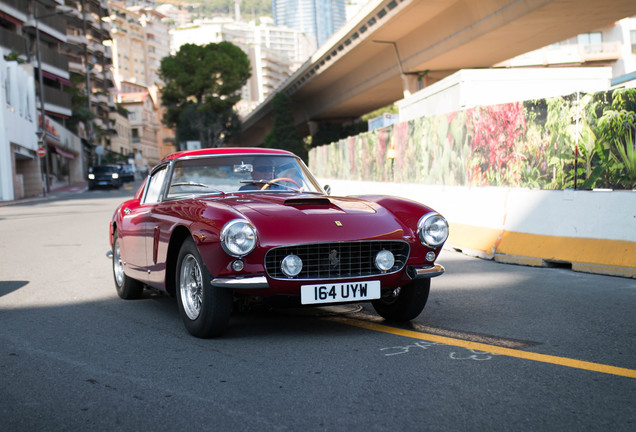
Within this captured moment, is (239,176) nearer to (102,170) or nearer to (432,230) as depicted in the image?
(432,230)

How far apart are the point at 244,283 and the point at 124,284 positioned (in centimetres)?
266

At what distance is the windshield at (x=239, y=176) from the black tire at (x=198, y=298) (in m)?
0.90

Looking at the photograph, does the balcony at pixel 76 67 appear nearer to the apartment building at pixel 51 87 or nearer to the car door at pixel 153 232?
the apartment building at pixel 51 87

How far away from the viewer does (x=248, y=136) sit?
89.0 metres

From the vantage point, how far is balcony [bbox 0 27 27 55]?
4650cm

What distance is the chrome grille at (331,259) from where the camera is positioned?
488 cm

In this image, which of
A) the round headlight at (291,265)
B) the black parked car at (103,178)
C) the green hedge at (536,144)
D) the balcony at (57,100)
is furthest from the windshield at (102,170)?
the round headlight at (291,265)

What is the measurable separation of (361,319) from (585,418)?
2.61 m

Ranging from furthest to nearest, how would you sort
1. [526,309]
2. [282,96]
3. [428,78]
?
[282,96] → [428,78] → [526,309]

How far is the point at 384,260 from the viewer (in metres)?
5.14

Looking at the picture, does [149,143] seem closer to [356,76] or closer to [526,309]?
[356,76]

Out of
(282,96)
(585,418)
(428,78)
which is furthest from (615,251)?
(282,96)

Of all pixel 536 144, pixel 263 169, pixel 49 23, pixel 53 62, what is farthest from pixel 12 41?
pixel 263 169

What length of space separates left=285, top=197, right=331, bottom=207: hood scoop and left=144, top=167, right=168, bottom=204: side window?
148 centimetres
